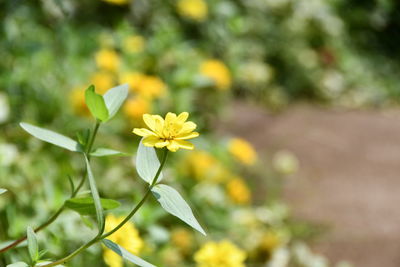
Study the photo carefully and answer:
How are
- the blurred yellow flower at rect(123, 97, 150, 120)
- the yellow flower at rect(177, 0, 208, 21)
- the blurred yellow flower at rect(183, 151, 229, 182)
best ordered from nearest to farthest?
the blurred yellow flower at rect(123, 97, 150, 120) < the blurred yellow flower at rect(183, 151, 229, 182) < the yellow flower at rect(177, 0, 208, 21)

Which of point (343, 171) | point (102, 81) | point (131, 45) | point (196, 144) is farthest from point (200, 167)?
point (343, 171)

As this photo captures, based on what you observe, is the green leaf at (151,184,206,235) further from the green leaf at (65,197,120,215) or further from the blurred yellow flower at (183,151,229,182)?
the blurred yellow flower at (183,151,229,182)

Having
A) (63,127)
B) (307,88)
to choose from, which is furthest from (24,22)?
(307,88)

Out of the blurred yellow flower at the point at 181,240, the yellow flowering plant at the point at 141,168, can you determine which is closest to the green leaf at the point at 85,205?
the yellow flowering plant at the point at 141,168

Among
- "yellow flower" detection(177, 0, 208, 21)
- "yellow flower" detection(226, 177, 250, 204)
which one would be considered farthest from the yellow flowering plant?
"yellow flower" detection(177, 0, 208, 21)

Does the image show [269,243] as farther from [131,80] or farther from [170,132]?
[170,132]

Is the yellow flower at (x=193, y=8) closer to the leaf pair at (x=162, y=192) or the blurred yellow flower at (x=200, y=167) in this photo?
the blurred yellow flower at (x=200, y=167)

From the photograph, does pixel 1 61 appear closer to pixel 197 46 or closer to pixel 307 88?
pixel 197 46
